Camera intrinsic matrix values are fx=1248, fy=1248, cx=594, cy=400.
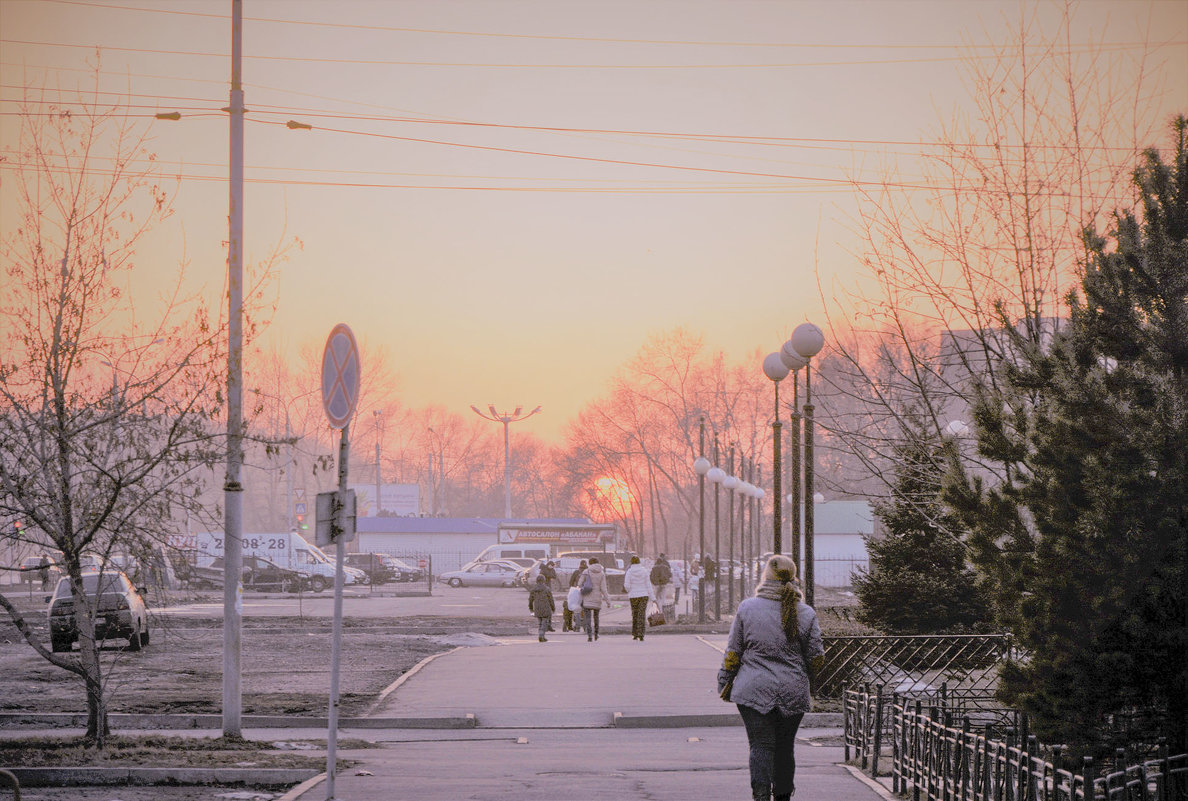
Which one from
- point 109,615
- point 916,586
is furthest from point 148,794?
point 109,615

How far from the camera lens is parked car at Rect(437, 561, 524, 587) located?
6309cm

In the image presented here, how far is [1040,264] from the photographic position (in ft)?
39.3

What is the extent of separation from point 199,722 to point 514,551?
53401 mm

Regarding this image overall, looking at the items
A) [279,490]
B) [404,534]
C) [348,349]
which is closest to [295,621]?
[348,349]

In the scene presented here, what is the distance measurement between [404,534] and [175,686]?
63.1 meters

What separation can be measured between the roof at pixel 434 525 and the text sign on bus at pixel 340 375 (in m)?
67.0

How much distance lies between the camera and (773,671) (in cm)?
775

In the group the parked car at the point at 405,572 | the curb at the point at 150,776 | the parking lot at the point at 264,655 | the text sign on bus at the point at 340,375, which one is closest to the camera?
the text sign on bus at the point at 340,375

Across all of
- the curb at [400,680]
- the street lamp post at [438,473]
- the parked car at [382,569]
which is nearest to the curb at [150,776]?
the curb at [400,680]

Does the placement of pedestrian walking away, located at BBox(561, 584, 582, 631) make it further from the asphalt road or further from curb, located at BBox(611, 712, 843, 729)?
curb, located at BBox(611, 712, 843, 729)

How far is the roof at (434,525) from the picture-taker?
7986cm

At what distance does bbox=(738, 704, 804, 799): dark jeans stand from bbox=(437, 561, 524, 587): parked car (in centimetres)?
5562

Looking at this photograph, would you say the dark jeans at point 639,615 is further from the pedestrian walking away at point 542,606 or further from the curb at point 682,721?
the curb at point 682,721

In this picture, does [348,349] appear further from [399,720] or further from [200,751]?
[399,720]
